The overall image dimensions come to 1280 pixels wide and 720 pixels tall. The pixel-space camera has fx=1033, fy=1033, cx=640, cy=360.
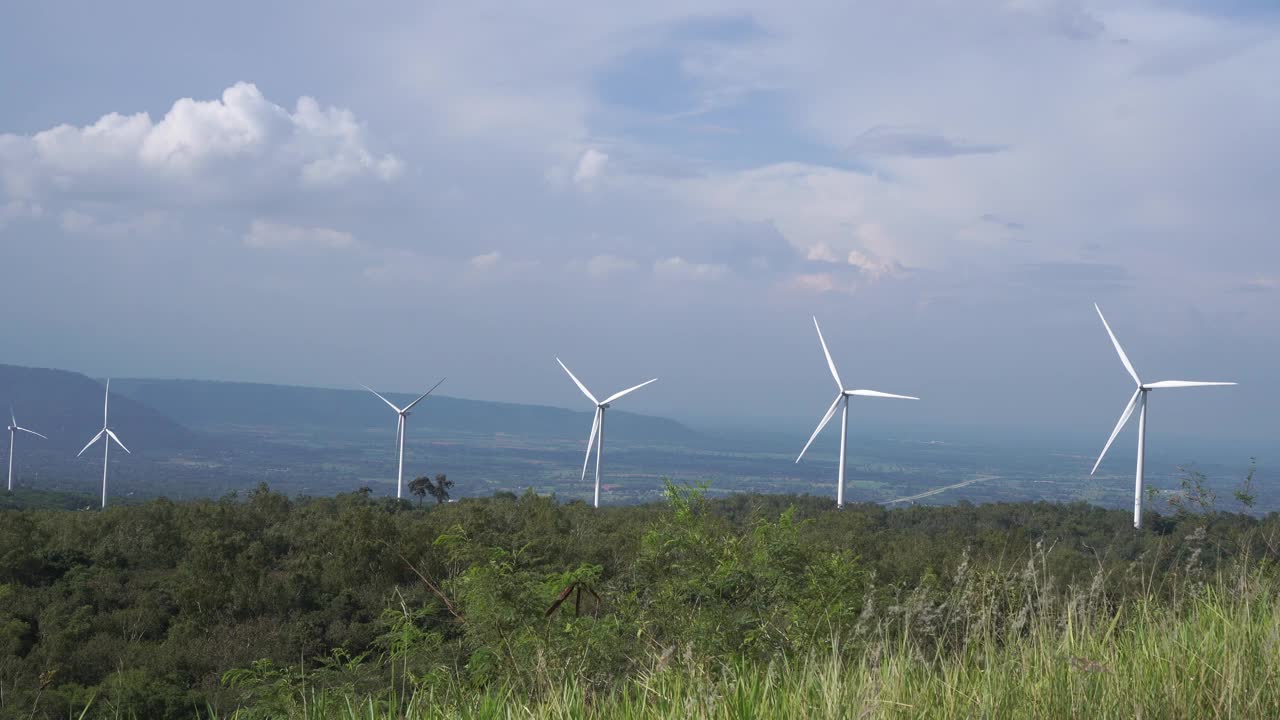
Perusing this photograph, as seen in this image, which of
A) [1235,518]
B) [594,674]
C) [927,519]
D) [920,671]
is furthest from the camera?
[927,519]

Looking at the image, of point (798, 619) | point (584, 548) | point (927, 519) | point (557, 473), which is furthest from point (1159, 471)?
point (798, 619)

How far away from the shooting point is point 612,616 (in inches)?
505

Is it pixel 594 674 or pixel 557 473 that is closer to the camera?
pixel 594 674

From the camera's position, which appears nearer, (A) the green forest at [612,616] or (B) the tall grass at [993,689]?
(B) the tall grass at [993,689]

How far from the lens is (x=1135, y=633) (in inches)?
315

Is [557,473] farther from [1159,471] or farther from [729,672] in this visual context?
[729,672]

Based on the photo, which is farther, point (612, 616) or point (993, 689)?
point (612, 616)

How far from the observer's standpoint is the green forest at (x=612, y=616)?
6.12 metres

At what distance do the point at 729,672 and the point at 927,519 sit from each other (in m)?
38.4

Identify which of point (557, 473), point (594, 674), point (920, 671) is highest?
point (920, 671)

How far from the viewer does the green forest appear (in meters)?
6.12

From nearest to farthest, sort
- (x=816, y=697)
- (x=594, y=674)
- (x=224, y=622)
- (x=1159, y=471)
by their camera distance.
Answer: (x=816, y=697), (x=594, y=674), (x=224, y=622), (x=1159, y=471)

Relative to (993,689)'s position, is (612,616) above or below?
below

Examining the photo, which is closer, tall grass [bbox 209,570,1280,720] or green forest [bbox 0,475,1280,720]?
tall grass [bbox 209,570,1280,720]
